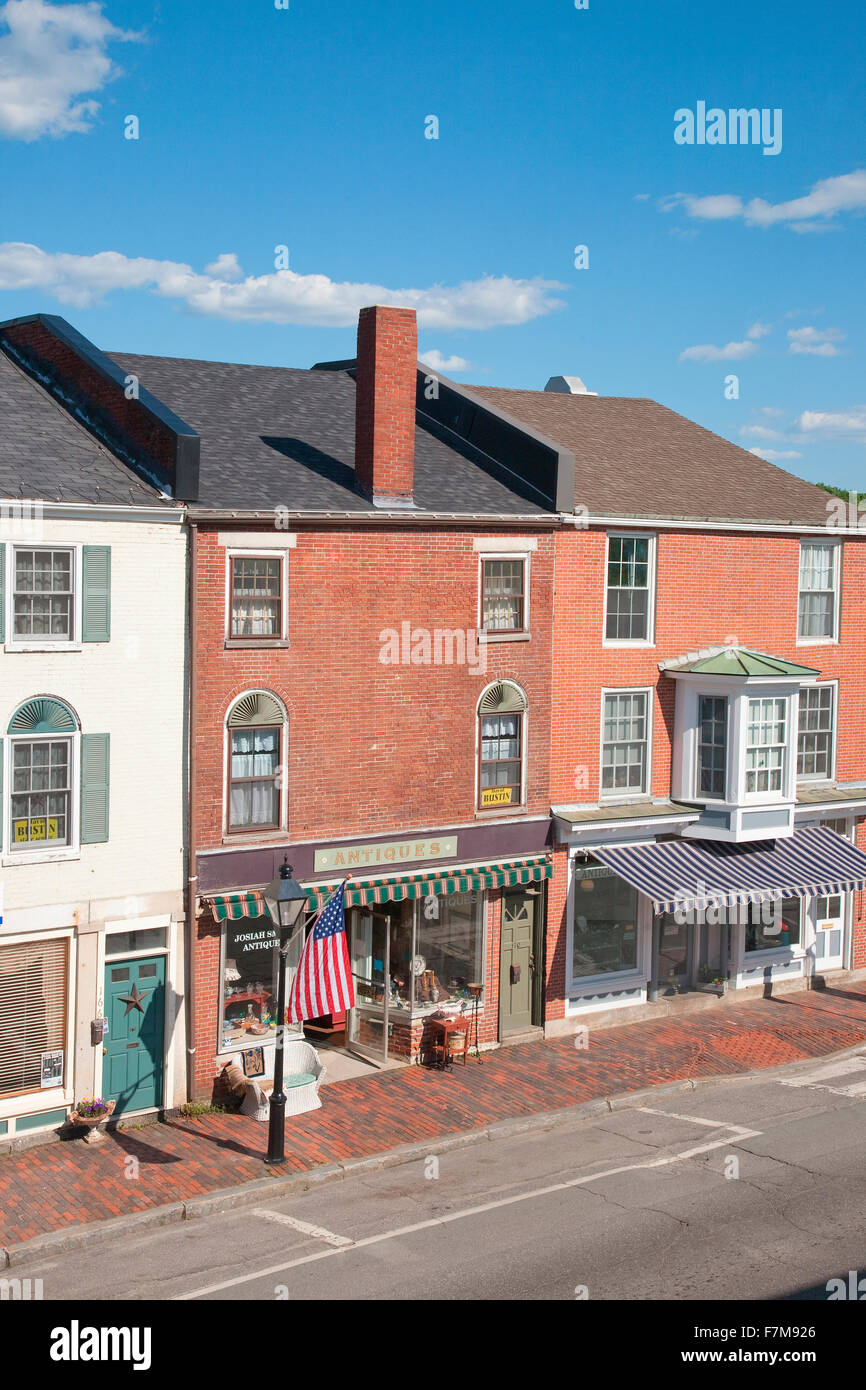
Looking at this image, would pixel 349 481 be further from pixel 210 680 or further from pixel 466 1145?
pixel 466 1145

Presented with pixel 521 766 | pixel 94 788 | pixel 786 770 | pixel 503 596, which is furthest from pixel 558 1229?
pixel 786 770

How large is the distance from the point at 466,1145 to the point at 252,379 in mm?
14928

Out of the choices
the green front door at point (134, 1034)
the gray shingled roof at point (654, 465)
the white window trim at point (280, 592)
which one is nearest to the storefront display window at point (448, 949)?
the green front door at point (134, 1034)

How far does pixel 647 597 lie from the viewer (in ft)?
81.8

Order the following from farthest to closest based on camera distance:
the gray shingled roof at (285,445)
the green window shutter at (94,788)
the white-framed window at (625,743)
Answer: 1. the white-framed window at (625,743)
2. the gray shingled roof at (285,445)
3. the green window shutter at (94,788)

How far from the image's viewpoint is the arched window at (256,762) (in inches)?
798

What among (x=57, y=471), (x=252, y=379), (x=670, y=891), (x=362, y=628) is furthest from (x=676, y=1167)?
(x=252, y=379)

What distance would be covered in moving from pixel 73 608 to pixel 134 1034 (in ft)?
20.4

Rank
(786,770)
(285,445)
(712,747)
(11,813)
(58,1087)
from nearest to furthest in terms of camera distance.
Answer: (11,813) < (58,1087) < (285,445) < (712,747) < (786,770)

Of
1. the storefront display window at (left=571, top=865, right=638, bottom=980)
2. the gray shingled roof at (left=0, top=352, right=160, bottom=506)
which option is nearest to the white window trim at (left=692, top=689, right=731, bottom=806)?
the storefront display window at (left=571, top=865, right=638, bottom=980)

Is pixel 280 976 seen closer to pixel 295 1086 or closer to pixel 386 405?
pixel 295 1086

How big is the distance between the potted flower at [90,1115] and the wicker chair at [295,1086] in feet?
6.83

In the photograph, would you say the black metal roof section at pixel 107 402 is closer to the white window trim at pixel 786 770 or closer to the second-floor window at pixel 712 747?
the second-floor window at pixel 712 747

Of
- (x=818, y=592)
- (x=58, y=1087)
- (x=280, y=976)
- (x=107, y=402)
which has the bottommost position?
(x=58, y=1087)
